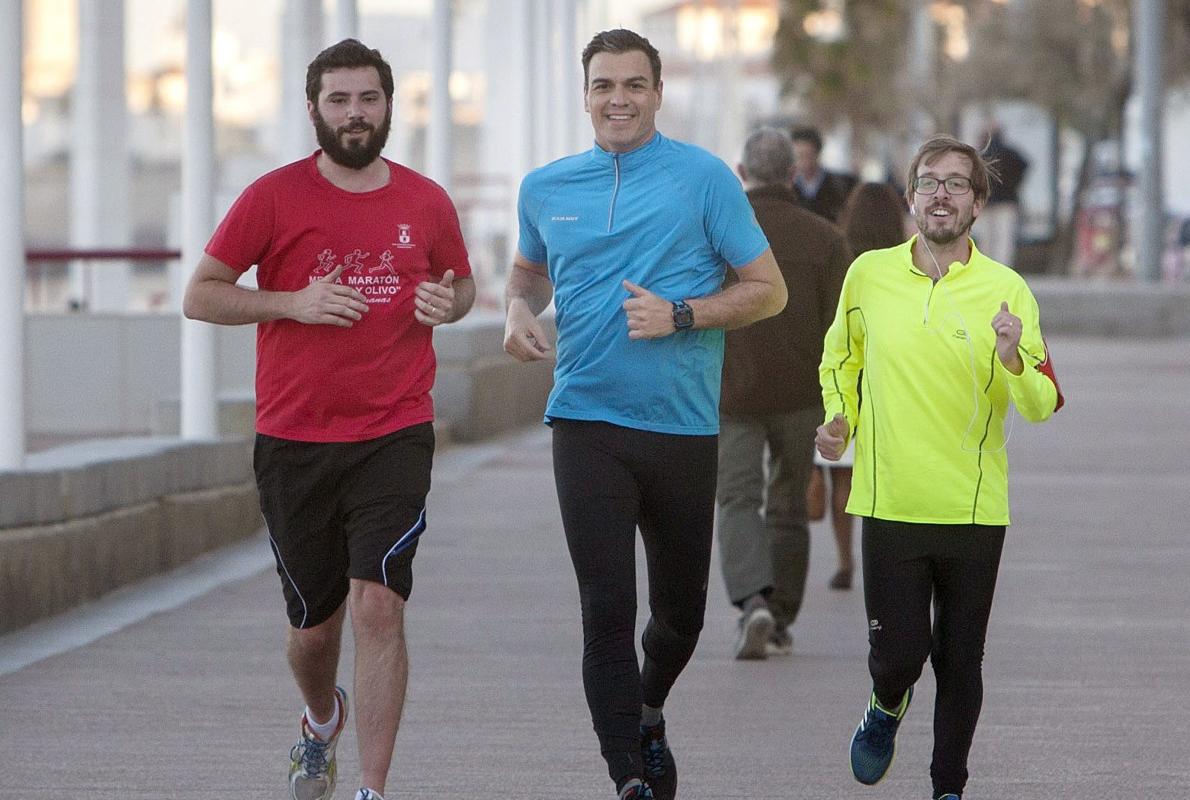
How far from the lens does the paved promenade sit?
23.0ft

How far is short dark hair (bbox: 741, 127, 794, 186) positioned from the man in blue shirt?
10.1 feet

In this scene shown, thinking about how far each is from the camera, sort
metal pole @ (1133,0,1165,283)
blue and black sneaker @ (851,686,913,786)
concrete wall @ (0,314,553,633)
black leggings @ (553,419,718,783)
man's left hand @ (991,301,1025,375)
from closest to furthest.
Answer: man's left hand @ (991,301,1025,375), black leggings @ (553,419,718,783), blue and black sneaker @ (851,686,913,786), concrete wall @ (0,314,553,633), metal pole @ (1133,0,1165,283)

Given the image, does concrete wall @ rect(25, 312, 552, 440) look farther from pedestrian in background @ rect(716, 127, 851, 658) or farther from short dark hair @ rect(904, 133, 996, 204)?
short dark hair @ rect(904, 133, 996, 204)

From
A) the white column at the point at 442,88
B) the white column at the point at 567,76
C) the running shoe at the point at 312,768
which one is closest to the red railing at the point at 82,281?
the white column at the point at 442,88

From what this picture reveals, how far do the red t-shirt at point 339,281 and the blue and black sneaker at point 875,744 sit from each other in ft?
4.37

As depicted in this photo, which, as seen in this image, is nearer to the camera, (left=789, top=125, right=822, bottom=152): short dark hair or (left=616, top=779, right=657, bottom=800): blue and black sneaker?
(left=616, top=779, right=657, bottom=800): blue and black sneaker

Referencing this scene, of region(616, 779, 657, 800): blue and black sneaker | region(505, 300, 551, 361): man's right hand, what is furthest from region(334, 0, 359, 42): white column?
region(616, 779, 657, 800): blue and black sneaker

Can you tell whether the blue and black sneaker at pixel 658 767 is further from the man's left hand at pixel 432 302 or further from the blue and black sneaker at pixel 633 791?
the man's left hand at pixel 432 302

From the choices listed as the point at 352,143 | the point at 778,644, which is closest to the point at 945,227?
the point at 352,143

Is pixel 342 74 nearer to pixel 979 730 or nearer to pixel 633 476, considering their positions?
pixel 633 476

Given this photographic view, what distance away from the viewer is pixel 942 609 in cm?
620

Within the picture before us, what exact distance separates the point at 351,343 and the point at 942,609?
1544 mm

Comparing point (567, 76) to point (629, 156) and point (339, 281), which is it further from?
point (339, 281)

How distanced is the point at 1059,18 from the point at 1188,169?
82.8 ft
